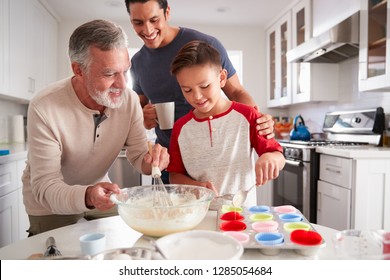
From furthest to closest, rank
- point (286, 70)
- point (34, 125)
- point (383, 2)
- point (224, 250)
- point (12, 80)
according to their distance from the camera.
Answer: point (286, 70)
point (12, 80)
point (383, 2)
point (34, 125)
point (224, 250)

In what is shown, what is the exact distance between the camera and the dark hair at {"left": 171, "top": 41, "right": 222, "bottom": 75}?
33.5 inches

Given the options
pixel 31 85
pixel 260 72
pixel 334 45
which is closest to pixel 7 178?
pixel 31 85

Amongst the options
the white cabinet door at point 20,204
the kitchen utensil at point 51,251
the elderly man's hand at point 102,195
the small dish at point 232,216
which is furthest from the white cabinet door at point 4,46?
the small dish at point 232,216

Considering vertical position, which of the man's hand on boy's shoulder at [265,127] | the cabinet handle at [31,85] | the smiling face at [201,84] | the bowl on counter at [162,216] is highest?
the cabinet handle at [31,85]

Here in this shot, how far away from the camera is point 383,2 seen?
4.98 feet

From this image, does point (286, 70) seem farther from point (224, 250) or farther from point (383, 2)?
point (224, 250)

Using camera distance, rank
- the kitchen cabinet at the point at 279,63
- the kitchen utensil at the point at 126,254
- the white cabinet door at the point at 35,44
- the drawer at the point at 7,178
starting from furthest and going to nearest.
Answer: the kitchen cabinet at the point at 279,63, the white cabinet door at the point at 35,44, the drawer at the point at 7,178, the kitchen utensil at the point at 126,254

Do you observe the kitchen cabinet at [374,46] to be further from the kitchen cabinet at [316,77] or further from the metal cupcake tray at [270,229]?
the metal cupcake tray at [270,229]

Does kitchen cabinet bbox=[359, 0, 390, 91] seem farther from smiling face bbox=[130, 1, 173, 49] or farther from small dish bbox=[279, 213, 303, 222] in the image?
small dish bbox=[279, 213, 303, 222]

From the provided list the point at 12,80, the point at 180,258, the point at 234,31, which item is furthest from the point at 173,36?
the point at 234,31

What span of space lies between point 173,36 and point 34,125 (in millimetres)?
538

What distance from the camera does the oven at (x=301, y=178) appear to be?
1.76 meters

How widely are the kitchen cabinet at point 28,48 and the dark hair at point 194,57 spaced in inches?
54.9
